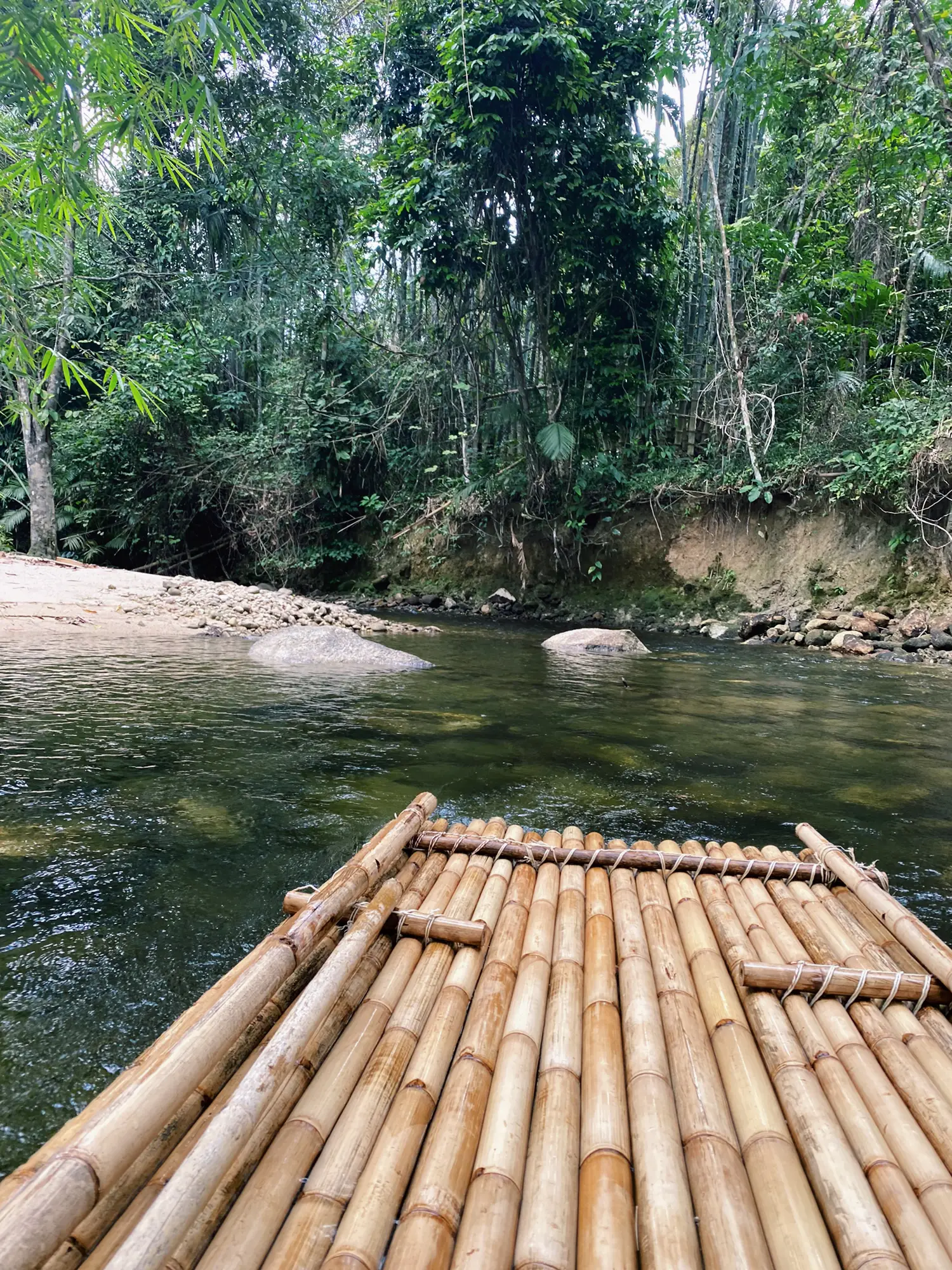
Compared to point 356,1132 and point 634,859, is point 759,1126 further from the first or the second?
point 634,859

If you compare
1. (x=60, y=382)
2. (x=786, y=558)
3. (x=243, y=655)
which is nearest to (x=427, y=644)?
(x=243, y=655)

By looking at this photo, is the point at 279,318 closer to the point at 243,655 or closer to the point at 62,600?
the point at 62,600

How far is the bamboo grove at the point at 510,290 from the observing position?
32.9ft

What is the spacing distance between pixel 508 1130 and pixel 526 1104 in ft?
0.34

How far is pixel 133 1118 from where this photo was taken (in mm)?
1111

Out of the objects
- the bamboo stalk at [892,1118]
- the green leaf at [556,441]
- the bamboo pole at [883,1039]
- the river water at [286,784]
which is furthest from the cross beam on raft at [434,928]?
the green leaf at [556,441]

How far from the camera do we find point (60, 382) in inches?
588

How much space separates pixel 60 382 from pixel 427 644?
10697 mm

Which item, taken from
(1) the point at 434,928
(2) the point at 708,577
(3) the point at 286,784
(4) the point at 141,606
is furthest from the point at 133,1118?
(2) the point at 708,577

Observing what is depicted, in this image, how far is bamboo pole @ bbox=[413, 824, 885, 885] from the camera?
2.67 metres

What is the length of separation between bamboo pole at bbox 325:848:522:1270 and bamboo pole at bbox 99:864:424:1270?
0.21m

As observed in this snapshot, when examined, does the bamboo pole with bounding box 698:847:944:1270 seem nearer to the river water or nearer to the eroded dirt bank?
the river water

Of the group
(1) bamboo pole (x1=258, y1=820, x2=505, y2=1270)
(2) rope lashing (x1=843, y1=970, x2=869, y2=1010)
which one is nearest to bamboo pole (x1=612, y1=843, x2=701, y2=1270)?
(1) bamboo pole (x1=258, y1=820, x2=505, y2=1270)

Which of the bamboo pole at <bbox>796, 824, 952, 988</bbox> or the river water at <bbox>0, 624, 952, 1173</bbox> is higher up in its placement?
the bamboo pole at <bbox>796, 824, 952, 988</bbox>
